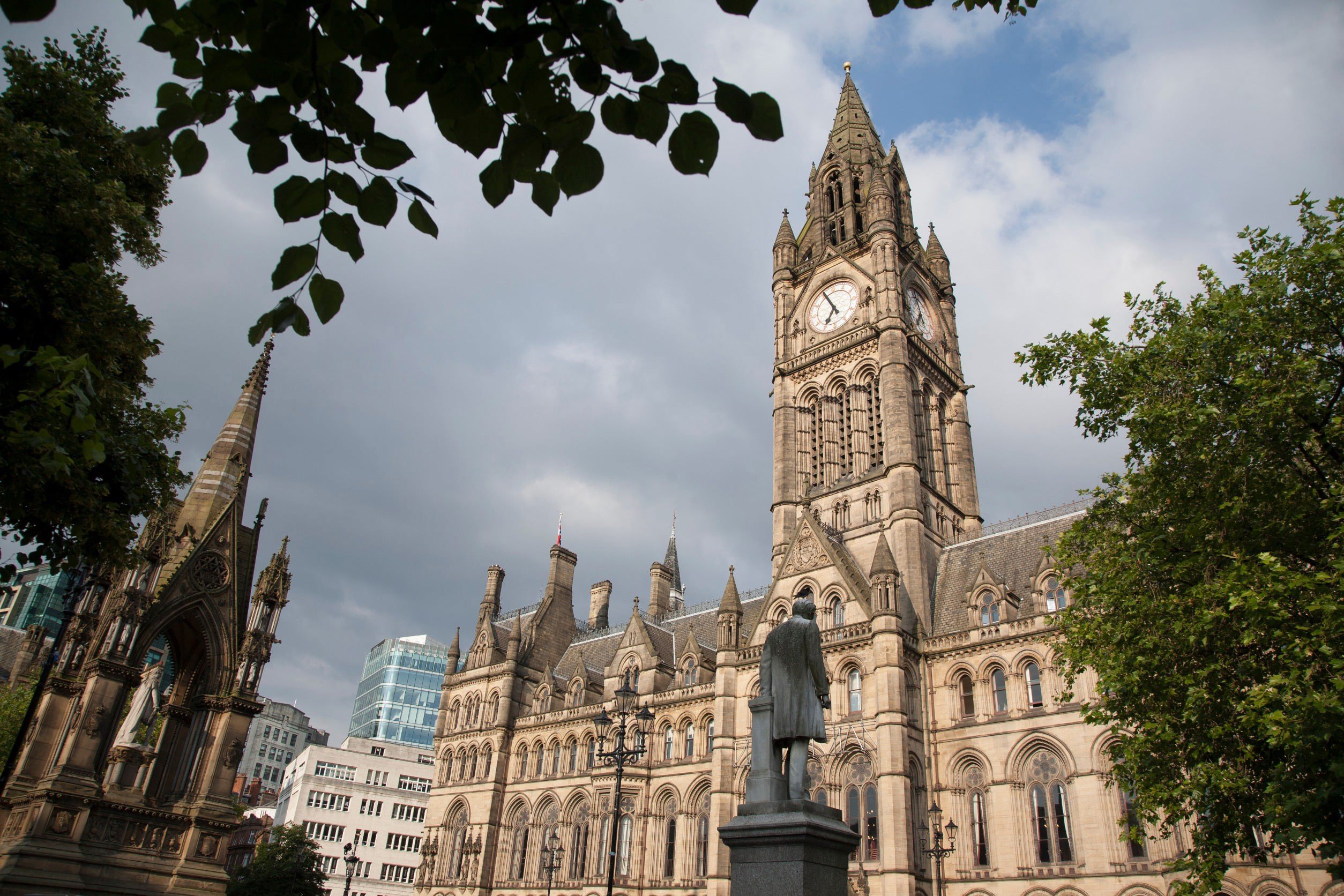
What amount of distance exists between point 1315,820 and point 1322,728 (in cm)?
135

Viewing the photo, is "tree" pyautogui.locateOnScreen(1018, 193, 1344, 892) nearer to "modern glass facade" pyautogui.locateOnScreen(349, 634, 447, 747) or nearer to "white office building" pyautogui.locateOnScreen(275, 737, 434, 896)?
"white office building" pyautogui.locateOnScreen(275, 737, 434, 896)

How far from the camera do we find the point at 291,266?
3.69 m

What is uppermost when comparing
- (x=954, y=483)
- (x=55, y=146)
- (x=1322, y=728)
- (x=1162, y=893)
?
(x=954, y=483)

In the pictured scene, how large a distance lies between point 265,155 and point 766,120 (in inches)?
87.4

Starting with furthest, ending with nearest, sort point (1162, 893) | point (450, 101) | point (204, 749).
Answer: point (1162, 893), point (204, 749), point (450, 101)

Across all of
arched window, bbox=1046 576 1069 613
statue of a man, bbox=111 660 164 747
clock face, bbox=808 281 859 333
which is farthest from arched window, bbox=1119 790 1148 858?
statue of a man, bbox=111 660 164 747

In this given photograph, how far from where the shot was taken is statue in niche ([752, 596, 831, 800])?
32.9ft

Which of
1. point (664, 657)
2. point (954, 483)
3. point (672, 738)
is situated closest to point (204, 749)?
point (672, 738)

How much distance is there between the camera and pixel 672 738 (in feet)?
137

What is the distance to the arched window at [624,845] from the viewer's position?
39875mm

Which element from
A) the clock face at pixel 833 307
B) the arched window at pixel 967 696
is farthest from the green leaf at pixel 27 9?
the clock face at pixel 833 307

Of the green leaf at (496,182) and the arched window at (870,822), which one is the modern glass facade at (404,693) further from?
the green leaf at (496,182)

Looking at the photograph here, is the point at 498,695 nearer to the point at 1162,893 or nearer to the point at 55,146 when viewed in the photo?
the point at 1162,893

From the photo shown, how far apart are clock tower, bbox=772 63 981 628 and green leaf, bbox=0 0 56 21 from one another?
116 ft
